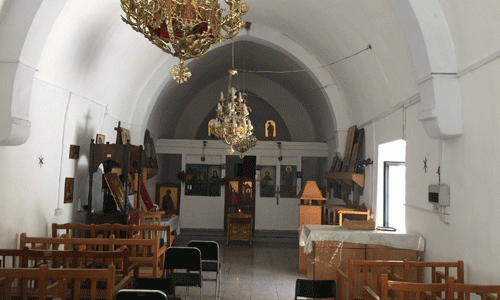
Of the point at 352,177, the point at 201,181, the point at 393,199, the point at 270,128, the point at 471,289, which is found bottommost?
the point at 471,289

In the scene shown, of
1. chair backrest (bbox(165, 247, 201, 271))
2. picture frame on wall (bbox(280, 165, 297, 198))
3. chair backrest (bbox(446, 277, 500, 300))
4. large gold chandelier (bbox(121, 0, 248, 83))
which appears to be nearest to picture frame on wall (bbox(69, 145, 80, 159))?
chair backrest (bbox(165, 247, 201, 271))

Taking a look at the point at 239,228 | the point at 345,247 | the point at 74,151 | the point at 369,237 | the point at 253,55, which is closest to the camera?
the point at 369,237

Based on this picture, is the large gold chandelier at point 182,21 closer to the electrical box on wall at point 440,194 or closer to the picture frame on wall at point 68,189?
the electrical box on wall at point 440,194

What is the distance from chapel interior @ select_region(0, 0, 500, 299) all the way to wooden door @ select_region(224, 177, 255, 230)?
5 cm

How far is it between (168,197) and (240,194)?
238 centimetres

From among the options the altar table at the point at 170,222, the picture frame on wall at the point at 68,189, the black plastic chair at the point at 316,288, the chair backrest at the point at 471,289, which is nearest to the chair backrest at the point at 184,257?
the black plastic chair at the point at 316,288

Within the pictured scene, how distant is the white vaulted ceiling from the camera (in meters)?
6.38

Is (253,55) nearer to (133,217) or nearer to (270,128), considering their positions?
(270,128)

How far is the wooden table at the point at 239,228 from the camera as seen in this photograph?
1254 cm

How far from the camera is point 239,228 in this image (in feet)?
41.2

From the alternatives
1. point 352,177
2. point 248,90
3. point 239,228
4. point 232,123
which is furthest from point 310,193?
point 248,90

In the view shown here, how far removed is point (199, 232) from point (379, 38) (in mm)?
9250

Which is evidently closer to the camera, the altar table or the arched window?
the altar table

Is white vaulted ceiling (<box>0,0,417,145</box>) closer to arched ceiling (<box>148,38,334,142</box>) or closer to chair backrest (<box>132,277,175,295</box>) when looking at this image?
arched ceiling (<box>148,38,334,142</box>)
